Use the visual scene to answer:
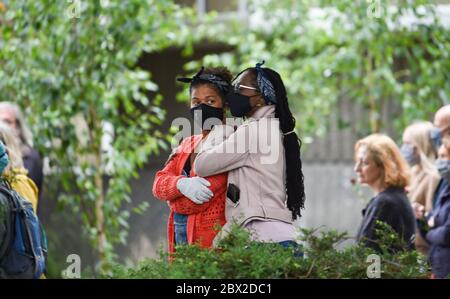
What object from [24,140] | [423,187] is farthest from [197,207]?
[24,140]

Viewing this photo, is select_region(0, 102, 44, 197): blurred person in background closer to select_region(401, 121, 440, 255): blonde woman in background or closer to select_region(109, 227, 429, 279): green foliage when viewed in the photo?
select_region(401, 121, 440, 255): blonde woman in background

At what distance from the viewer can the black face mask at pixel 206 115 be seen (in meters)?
4.55

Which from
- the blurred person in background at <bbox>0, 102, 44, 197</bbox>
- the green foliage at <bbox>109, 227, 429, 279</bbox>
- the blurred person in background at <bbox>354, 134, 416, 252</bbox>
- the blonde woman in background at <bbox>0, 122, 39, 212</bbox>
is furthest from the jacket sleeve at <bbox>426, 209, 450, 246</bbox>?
the blurred person in background at <bbox>0, 102, 44, 197</bbox>

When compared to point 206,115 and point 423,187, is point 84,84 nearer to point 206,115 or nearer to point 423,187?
point 423,187

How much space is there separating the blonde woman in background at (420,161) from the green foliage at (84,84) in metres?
2.61

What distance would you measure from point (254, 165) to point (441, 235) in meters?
2.26

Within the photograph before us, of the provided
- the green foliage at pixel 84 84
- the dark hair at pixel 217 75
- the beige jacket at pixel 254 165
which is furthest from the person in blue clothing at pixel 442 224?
the green foliage at pixel 84 84

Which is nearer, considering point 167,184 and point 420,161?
point 167,184

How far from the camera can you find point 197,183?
4395mm

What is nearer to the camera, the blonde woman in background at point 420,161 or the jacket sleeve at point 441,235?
the jacket sleeve at point 441,235

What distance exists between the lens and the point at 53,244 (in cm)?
1168

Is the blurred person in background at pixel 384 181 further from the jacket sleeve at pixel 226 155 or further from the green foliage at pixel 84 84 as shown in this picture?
the green foliage at pixel 84 84

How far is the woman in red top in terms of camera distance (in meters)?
4.40
